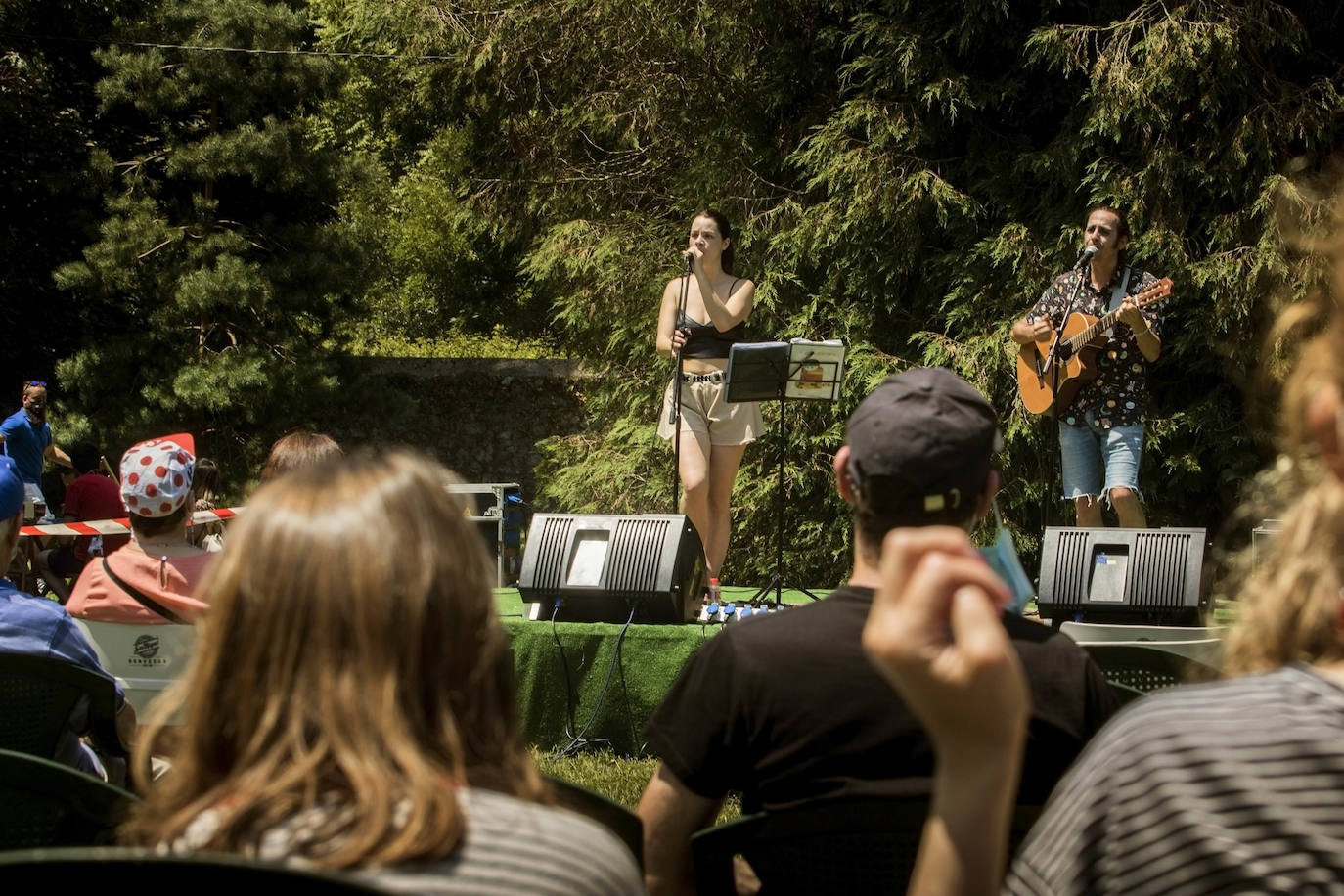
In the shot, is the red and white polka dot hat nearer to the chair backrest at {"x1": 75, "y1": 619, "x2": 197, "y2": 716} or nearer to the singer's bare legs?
the chair backrest at {"x1": 75, "y1": 619, "x2": 197, "y2": 716}

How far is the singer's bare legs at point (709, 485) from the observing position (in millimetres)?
6133

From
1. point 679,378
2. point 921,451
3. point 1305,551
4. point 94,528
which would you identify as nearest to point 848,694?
point 921,451

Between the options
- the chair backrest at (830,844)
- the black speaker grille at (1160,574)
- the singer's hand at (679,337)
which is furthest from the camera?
the singer's hand at (679,337)

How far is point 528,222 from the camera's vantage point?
12.4 m

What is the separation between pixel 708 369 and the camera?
6.13 metres

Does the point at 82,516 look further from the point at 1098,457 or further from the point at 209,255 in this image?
the point at 1098,457

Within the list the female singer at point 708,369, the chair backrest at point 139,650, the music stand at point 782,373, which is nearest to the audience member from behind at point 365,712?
the chair backrest at point 139,650

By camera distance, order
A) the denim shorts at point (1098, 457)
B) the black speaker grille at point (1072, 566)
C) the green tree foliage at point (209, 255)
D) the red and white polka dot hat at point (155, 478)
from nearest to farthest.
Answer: the red and white polka dot hat at point (155, 478) → the black speaker grille at point (1072, 566) → the denim shorts at point (1098, 457) → the green tree foliage at point (209, 255)

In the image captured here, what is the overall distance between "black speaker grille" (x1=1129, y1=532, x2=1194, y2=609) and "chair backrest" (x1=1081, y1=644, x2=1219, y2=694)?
2130 mm

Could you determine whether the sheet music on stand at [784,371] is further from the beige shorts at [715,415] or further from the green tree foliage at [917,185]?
the green tree foliage at [917,185]

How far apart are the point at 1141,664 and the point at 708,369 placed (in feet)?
12.2

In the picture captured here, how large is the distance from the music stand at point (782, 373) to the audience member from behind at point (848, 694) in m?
3.58

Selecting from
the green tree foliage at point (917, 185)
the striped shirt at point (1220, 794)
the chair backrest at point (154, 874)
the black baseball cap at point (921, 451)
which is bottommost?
the chair backrest at point (154, 874)

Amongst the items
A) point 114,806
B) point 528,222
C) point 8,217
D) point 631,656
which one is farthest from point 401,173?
point 114,806
